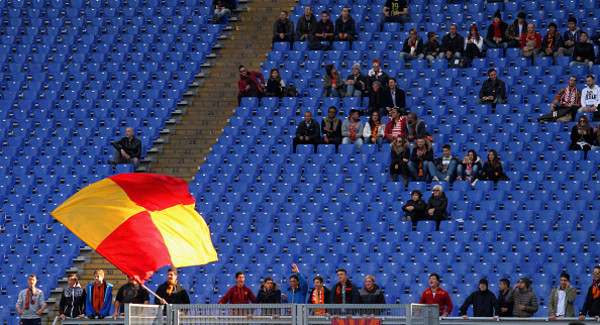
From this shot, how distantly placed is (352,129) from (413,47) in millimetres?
3134

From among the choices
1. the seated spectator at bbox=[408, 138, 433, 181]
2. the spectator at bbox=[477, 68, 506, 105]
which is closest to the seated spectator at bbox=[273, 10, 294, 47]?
the spectator at bbox=[477, 68, 506, 105]

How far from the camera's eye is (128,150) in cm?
2677

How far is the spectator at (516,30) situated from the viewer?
91.0ft

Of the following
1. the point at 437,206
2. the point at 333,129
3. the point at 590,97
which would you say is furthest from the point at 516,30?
the point at 437,206

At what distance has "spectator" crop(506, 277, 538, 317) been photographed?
19047 millimetres

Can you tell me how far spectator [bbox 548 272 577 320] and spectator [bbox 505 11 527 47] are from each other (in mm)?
9794

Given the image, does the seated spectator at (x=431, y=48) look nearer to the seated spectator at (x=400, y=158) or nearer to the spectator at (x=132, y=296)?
the seated spectator at (x=400, y=158)

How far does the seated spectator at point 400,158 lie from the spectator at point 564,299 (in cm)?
608

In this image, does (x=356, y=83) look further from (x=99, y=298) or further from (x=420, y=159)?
(x=99, y=298)

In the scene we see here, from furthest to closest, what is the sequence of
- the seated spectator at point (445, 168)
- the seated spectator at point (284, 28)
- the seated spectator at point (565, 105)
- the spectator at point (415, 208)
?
1. the seated spectator at point (284, 28)
2. the seated spectator at point (565, 105)
3. the seated spectator at point (445, 168)
4. the spectator at point (415, 208)

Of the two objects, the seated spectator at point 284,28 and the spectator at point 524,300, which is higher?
the seated spectator at point 284,28

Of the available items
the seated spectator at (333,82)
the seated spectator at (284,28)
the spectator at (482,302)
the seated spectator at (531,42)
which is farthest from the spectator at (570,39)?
the spectator at (482,302)

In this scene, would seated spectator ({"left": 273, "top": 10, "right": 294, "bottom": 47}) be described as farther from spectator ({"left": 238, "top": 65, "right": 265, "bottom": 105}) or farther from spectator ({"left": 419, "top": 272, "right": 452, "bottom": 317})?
spectator ({"left": 419, "top": 272, "right": 452, "bottom": 317})

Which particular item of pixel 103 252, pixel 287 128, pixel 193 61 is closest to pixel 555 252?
pixel 287 128
